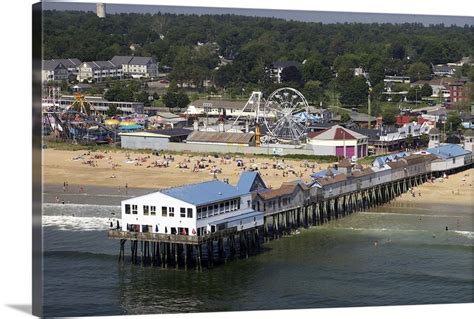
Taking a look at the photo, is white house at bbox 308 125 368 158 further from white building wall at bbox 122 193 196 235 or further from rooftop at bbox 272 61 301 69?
white building wall at bbox 122 193 196 235

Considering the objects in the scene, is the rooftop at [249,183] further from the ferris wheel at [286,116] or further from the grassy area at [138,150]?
the ferris wheel at [286,116]

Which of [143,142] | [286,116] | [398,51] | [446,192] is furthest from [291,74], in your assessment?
[446,192]

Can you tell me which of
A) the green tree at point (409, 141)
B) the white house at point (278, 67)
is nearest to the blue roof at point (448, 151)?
the green tree at point (409, 141)

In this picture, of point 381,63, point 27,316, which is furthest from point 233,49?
point 27,316

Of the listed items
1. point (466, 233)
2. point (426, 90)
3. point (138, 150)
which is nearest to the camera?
point (466, 233)

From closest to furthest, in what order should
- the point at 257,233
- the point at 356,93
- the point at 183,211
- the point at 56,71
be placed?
1. the point at 183,211
2. the point at 257,233
3. the point at 56,71
4. the point at 356,93

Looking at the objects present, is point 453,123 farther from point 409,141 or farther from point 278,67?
point 278,67
